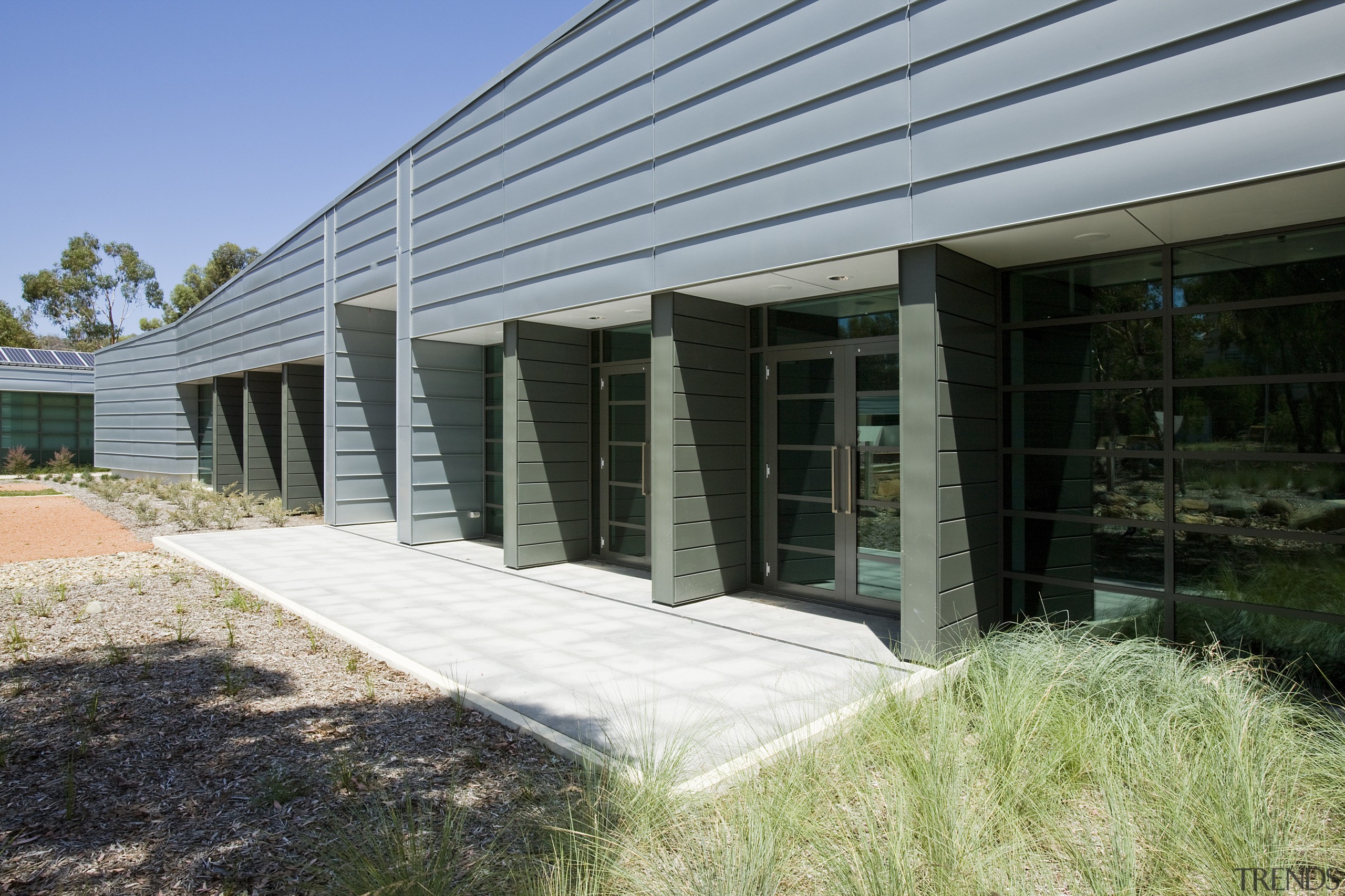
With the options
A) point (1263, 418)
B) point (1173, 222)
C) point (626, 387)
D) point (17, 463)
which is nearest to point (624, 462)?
point (626, 387)

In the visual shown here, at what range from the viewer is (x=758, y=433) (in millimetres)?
8750

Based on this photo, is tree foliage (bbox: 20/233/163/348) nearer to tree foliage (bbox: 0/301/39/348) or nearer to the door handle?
tree foliage (bbox: 0/301/39/348)

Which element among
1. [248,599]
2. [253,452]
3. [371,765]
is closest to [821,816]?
[371,765]

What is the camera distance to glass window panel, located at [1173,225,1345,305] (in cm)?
512

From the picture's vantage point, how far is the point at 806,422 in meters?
8.29

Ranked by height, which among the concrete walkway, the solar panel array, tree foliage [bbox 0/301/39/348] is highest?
tree foliage [bbox 0/301/39/348]

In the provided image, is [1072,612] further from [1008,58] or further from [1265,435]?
[1008,58]

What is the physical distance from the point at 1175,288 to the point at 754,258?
3.27 metres

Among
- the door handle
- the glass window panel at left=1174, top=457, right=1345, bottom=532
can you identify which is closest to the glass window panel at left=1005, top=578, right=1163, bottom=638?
the glass window panel at left=1174, top=457, right=1345, bottom=532

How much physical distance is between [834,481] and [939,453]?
2.18 metres

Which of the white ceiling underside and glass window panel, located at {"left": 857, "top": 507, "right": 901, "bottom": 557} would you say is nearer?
the white ceiling underside

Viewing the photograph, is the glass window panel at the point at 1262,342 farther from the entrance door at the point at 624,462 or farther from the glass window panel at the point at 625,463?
the glass window panel at the point at 625,463

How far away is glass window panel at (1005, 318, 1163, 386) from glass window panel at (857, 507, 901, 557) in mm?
1762

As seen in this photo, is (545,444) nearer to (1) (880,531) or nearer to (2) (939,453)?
(1) (880,531)
